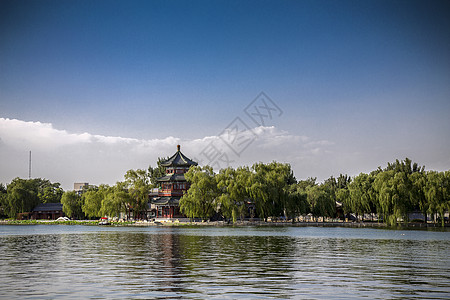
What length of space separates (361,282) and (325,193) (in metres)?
46.0

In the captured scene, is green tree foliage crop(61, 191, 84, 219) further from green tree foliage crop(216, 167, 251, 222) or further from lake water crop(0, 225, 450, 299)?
lake water crop(0, 225, 450, 299)

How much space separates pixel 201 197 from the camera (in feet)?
192

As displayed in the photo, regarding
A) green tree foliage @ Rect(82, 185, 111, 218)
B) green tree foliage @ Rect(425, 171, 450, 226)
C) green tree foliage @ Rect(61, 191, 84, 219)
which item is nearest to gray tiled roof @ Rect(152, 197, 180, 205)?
green tree foliage @ Rect(82, 185, 111, 218)

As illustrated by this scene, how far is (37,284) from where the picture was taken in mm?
12312

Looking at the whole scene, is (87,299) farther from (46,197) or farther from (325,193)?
(46,197)

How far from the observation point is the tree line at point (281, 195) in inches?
1810

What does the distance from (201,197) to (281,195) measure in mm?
9817

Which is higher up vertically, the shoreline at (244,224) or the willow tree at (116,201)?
the willow tree at (116,201)

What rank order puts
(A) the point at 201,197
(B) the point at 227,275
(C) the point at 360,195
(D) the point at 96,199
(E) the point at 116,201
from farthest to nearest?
1. (D) the point at 96,199
2. (E) the point at 116,201
3. (A) the point at 201,197
4. (C) the point at 360,195
5. (B) the point at 227,275

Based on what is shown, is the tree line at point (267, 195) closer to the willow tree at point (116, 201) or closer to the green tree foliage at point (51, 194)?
the willow tree at point (116, 201)

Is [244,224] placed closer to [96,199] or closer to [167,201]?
[167,201]

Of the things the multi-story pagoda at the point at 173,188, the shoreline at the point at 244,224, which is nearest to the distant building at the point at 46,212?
the shoreline at the point at 244,224

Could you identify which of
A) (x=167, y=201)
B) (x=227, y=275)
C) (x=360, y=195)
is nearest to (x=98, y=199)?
(x=167, y=201)

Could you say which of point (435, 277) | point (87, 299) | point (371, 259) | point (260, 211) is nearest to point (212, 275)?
point (87, 299)
